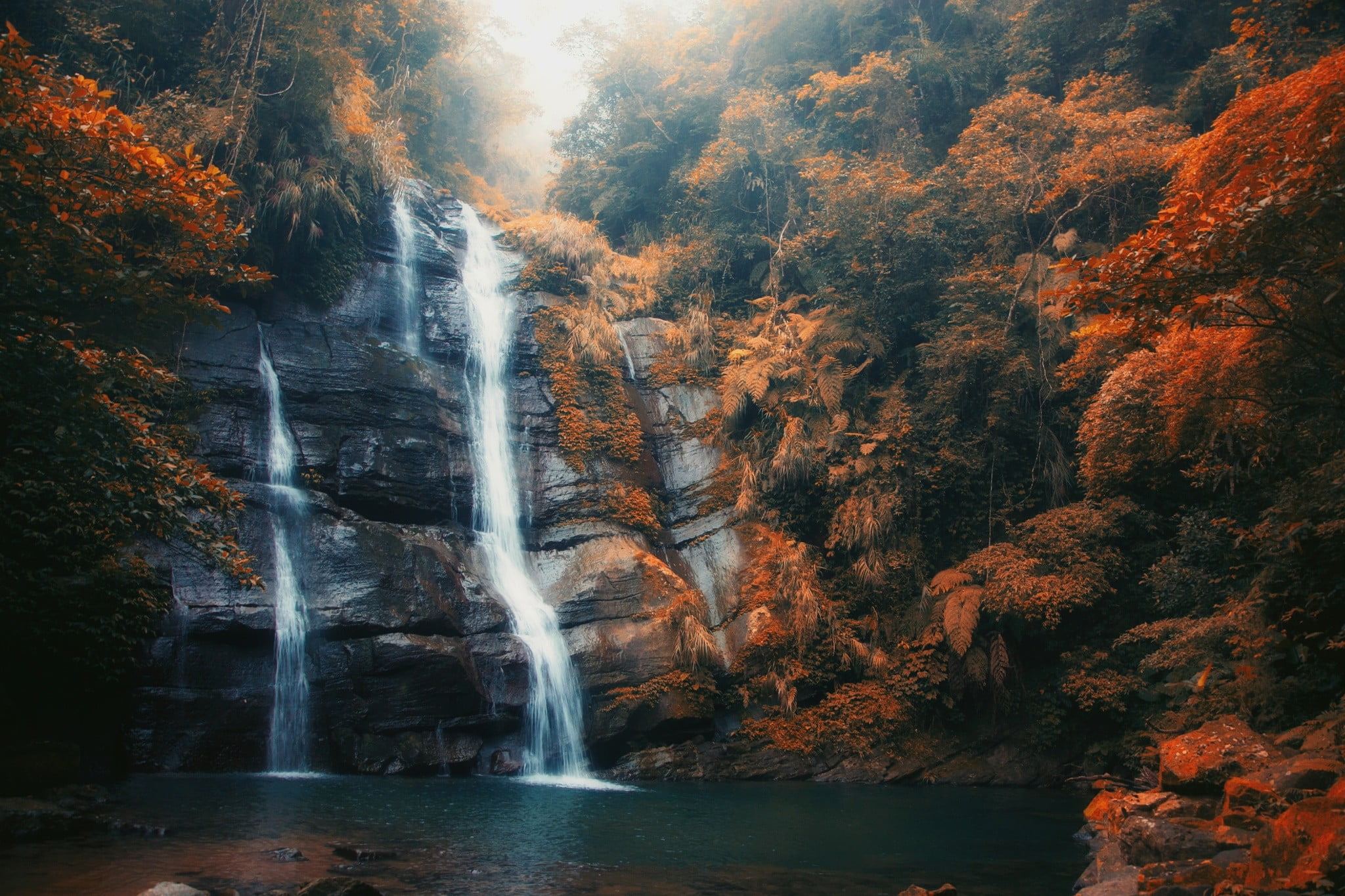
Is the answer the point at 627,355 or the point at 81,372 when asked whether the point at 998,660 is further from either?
the point at 81,372

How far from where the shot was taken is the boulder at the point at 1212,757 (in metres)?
6.33

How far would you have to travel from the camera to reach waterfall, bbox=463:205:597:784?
1255 cm

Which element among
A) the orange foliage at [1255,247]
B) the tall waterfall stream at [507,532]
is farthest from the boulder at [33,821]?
the orange foliage at [1255,247]

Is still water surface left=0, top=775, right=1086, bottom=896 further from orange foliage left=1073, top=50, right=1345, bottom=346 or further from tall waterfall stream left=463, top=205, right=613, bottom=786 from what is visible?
orange foliage left=1073, top=50, right=1345, bottom=346

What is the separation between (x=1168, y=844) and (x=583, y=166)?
82.0 ft

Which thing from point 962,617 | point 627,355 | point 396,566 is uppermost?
point 627,355

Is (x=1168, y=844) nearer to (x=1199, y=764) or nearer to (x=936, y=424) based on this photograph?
(x=1199, y=764)

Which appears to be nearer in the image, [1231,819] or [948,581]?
[1231,819]

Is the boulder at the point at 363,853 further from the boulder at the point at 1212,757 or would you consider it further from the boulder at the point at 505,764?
the boulder at the point at 1212,757

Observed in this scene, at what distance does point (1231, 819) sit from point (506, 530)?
12505mm

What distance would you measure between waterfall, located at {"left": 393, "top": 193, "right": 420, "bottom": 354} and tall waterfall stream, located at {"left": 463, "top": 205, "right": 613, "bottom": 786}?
4.22ft

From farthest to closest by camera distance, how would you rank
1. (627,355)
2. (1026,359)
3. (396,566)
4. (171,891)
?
(627,355) < (1026,359) < (396,566) < (171,891)

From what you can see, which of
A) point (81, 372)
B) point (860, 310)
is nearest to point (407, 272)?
point (860, 310)

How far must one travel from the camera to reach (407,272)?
58.1 ft
